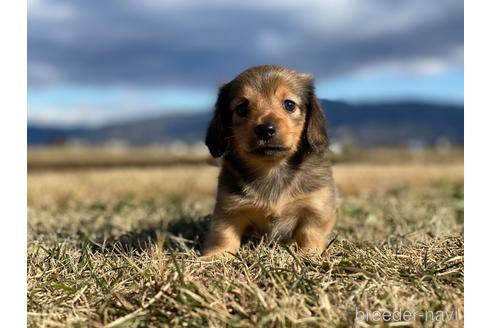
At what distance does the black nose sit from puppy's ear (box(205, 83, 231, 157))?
2.10 feet

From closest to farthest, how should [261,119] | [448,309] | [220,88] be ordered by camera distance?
[448,309]
[261,119]
[220,88]

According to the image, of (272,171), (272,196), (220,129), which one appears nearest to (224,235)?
(272,196)

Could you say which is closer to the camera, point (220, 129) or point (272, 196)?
point (272, 196)

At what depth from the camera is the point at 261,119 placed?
432 cm

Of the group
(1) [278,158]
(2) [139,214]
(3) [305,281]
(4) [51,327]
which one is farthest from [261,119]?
(2) [139,214]

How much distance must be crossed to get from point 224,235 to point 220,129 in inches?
35.8

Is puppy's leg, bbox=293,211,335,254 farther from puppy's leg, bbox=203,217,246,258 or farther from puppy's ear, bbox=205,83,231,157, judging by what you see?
puppy's ear, bbox=205,83,231,157

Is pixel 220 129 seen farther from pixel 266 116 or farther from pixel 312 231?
pixel 312 231

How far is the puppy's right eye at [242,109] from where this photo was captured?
4603 mm

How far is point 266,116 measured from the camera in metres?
4.35

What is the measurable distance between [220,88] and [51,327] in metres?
2.93

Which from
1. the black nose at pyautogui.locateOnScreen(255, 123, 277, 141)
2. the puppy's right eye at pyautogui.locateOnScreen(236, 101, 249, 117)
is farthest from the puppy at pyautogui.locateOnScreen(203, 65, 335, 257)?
the black nose at pyautogui.locateOnScreen(255, 123, 277, 141)

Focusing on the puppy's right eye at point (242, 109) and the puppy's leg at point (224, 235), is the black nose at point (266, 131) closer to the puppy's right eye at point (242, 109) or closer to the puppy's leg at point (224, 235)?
the puppy's right eye at point (242, 109)
